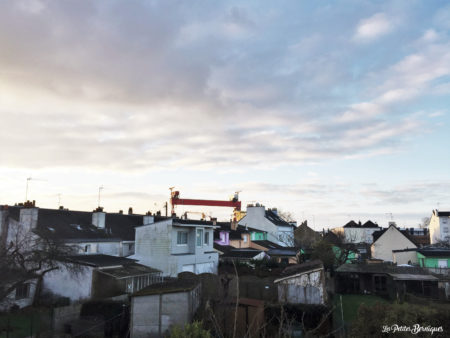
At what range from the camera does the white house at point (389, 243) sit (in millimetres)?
59594

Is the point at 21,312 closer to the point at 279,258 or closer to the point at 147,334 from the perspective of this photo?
the point at 147,334

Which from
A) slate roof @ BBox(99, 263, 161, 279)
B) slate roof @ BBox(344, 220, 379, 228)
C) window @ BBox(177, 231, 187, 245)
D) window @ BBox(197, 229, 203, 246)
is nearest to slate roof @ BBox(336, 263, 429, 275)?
window @ BBox(197, 229, 203, 246)

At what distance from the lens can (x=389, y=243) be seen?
6028 centimetres

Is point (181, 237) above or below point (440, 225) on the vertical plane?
below

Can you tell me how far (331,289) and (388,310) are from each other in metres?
20.4

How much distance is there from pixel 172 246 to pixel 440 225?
75.9 metres

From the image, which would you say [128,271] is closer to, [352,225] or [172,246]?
[172,246]

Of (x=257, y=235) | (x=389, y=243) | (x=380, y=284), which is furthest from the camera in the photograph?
(x=257, y=235)

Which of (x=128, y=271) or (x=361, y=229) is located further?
(x=361, y=229)

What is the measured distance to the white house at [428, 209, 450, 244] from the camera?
84.3 m

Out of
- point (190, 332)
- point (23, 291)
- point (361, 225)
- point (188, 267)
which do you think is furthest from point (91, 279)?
point (361, 225)

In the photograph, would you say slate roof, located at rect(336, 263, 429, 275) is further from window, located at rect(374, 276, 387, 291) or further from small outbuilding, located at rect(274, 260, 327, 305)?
small outbuilding, located at rect(274, 260, 327, 305)

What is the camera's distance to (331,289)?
1241 inches

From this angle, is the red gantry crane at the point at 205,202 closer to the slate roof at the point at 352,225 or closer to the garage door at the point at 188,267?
the garage door at the point at 188,267
